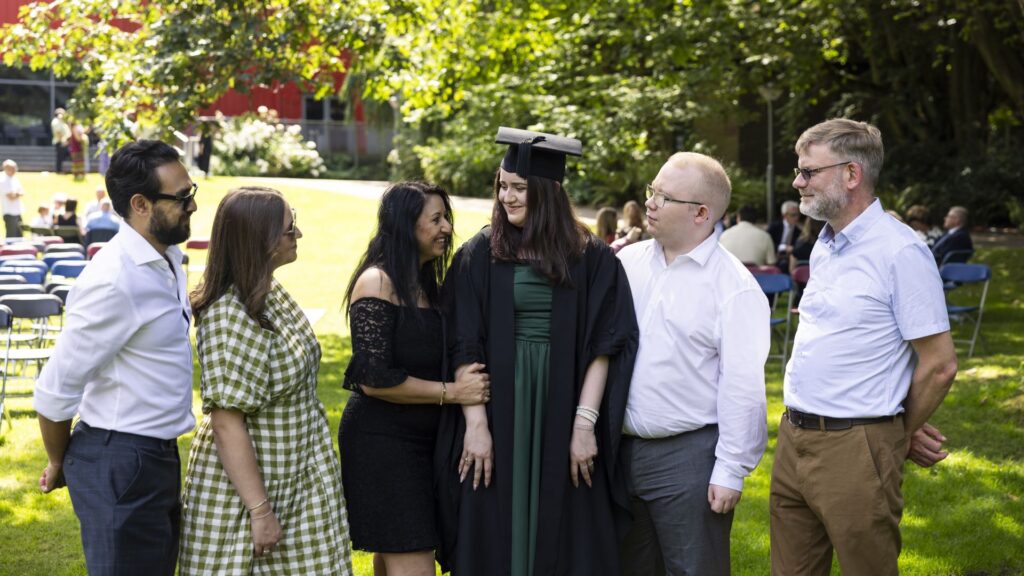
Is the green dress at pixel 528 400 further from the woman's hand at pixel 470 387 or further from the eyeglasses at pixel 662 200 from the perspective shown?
the eyeglasses at pixel 662 200

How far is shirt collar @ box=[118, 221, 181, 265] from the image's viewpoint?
133 inches

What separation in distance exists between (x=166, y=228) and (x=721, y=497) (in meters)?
1.93

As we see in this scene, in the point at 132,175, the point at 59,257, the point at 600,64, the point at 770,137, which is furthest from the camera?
the point at 770,137

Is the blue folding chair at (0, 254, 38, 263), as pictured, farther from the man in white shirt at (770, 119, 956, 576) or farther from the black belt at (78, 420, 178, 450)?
the man in white shirt at (770, 119, 956, 576)

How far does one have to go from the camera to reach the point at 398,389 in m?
3.80

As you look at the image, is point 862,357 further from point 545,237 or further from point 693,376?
point 545,237

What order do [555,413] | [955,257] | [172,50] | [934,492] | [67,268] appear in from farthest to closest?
[955,257] < [67,268] < [172,50] < [934,492] < [555,413]

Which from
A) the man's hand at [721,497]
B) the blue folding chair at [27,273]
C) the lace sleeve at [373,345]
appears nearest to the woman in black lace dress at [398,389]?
the lace sleeve at [373,345]

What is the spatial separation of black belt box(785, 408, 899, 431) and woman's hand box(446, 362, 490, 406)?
1043mm

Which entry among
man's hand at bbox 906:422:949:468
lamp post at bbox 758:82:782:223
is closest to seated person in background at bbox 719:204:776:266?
lamp post at bbox 758:82:782:223

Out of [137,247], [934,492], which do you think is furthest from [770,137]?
[137,247]

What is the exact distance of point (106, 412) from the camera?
3375 mm

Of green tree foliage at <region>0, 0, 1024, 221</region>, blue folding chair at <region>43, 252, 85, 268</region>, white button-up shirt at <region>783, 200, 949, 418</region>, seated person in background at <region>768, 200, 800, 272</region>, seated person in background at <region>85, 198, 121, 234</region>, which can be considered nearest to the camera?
white button-up shirt at <region>783, 200, 949, 418</region>

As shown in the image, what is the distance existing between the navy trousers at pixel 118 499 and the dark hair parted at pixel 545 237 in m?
1.27
